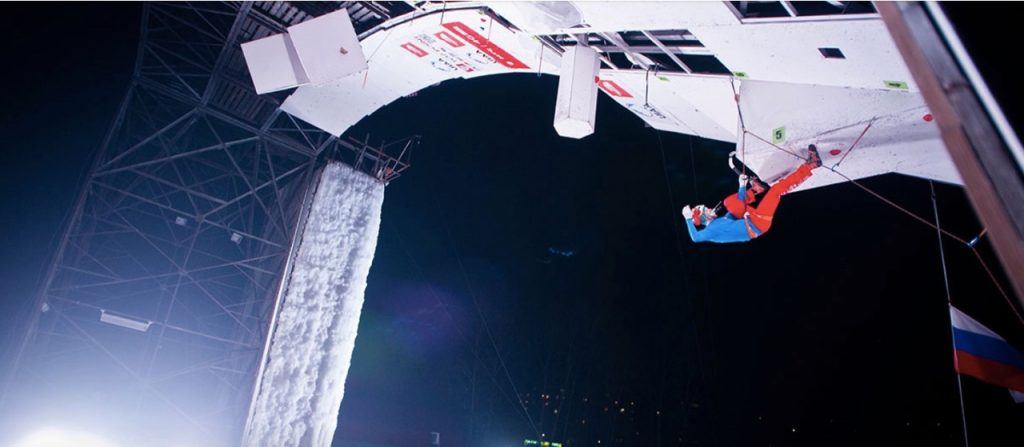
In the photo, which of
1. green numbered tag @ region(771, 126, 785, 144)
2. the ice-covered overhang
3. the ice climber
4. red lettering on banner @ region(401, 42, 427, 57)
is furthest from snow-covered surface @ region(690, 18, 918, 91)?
red lettering on banner @ region(401, 42, 427, 57)

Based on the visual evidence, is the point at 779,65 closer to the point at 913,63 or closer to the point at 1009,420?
the point at 913,63

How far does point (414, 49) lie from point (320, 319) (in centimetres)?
470

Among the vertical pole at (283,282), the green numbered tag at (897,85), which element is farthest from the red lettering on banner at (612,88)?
the vertical pole at (283,282)

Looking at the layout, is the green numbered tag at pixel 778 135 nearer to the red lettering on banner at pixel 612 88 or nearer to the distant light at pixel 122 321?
the red lettering on banner at pixel 612 88

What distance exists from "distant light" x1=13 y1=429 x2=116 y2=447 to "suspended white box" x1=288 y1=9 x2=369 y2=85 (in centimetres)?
641

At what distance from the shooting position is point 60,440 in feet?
24.2

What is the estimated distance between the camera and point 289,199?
9.91m

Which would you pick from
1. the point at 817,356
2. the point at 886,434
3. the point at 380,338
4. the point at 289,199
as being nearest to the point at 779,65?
the point at 289,199

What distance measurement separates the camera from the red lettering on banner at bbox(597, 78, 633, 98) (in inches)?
221

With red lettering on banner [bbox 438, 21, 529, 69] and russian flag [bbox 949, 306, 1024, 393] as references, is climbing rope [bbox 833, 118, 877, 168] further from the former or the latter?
red lettering on banner [bbox 438, 21, 529, 69]

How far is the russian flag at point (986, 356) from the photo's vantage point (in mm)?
5453

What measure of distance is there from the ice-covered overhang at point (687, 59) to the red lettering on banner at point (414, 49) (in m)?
0.02

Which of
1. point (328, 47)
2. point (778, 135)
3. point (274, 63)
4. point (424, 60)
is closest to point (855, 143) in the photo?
point (778, 135)

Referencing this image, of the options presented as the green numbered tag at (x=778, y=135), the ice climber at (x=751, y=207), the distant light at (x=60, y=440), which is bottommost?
the distant light at (x=60, y=440)
